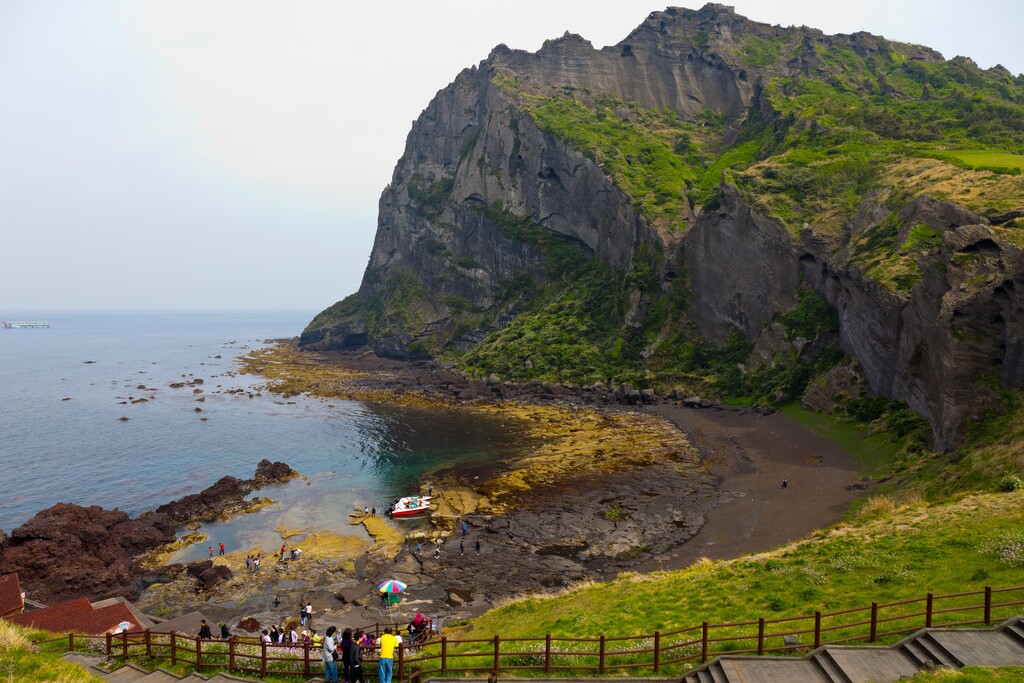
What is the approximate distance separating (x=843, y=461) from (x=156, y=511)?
57212 millimetres

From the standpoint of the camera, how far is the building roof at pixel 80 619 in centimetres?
2354

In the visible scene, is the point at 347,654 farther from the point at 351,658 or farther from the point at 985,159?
the point at 985,159

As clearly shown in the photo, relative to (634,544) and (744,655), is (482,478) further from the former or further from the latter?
(744,655)

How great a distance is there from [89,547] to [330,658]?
33784 millimetres

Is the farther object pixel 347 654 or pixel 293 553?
pixel 293 553

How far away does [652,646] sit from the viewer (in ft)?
53.7

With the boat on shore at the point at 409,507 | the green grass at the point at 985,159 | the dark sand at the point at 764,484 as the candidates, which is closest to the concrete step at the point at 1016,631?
the dark sand at the point at 764,484

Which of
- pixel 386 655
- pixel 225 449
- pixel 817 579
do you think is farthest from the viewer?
pixel 225 449

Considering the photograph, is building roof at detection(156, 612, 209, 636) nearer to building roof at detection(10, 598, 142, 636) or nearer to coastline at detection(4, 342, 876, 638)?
building roof at detection(10, 598, 142, 636)

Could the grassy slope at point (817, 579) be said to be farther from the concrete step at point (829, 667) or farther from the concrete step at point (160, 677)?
the concrete step at point (160, 677)

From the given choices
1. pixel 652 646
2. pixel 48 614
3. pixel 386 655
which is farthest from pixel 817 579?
pixel 48 614

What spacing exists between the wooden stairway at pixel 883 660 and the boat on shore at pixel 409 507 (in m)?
33.3

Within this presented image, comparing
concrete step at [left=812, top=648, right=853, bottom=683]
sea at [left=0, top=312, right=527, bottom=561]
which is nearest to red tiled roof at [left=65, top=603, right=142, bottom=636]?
sea at [left=0, top=312, right=527, bottom=561]

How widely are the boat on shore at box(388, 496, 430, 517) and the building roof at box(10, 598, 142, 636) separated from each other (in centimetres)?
2092
